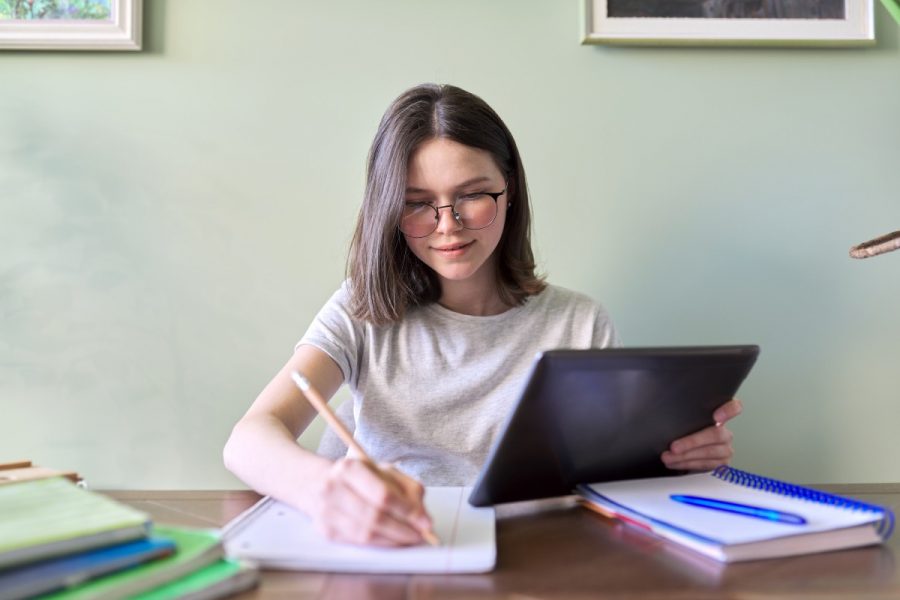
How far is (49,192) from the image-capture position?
1.35 m

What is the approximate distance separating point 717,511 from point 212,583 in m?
0.44

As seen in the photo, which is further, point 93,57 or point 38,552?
point 93,57

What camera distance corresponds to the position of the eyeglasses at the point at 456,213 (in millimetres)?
1068

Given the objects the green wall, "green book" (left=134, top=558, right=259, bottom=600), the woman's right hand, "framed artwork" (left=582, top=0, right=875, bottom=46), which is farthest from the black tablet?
"framed artwork" (left=582, top=0, right=875, bottom=46)

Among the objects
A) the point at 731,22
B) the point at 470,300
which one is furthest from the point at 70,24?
the point at 731,22

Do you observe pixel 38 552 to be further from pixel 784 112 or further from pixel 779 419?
pixel 784 112

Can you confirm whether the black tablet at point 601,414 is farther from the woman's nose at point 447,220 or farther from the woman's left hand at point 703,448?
the woman's nose at point 447,220

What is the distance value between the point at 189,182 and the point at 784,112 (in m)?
1.09

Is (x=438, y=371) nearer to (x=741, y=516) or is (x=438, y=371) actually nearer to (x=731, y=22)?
(x=741, y=516)

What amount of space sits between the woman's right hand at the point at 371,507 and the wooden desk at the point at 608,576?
42 millimetres

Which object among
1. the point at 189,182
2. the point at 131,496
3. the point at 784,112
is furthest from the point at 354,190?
the point at 784,112

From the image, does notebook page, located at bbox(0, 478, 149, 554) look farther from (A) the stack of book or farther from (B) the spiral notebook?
(B) the spiral notebook

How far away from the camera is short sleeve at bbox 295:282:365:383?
109 cm

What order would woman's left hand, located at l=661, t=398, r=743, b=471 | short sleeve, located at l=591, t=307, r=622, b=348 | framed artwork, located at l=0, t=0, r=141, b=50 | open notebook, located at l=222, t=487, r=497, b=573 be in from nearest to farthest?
open notebook, located at l=222, t=487, r=497, b=573
woman's left hand, located at l=661, t=398, r=743, b=471
short sleeve, located at l=591, t=307, r=622, b=348
framed artwork, located at l=0, t=0, r=141, b=50
